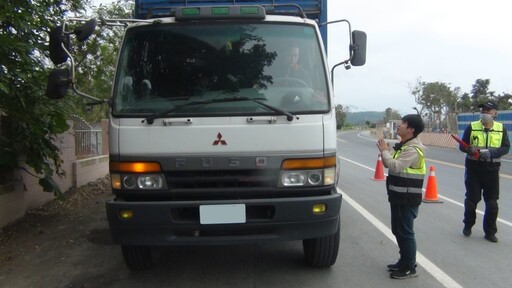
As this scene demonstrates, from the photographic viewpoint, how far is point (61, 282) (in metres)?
4.85

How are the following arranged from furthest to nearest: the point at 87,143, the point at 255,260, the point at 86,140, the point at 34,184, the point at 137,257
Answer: the point at 87,143 → the point at 86,140 → the point at 34,184 → the point at 255,260 → the point at 137,257

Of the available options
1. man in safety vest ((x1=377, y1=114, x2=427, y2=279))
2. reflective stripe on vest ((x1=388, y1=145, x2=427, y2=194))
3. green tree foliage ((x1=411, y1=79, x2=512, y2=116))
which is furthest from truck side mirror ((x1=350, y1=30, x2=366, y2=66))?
green tree foliage ((x1=411, y1=79, x2=512, y2=116))

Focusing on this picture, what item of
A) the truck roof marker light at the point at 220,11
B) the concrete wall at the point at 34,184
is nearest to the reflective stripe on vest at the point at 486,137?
the truck roof marker light at the point at 220,11

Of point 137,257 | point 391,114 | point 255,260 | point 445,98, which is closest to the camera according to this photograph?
point 137,257

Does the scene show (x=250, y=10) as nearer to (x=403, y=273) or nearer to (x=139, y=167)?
(x=139, y=167)

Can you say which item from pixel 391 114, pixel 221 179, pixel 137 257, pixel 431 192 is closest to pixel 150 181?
pixel 221 179

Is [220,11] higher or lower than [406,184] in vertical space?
higher

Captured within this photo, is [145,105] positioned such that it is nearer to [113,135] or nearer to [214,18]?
[113,135]

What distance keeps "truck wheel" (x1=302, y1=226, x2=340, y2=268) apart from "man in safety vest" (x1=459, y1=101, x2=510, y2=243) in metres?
2.50

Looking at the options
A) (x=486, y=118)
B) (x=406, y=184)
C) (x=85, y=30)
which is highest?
(x=85, y=30)

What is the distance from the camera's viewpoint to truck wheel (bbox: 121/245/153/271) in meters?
4.93

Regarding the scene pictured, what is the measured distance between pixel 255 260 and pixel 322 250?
0.87 m

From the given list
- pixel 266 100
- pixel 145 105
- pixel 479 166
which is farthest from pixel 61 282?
pixel 479 166

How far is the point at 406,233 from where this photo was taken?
489 centimetres
